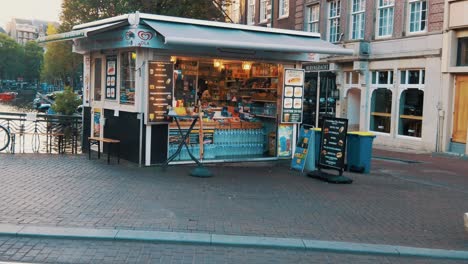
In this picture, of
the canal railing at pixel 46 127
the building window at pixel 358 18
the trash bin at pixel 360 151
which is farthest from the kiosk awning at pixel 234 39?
the building window at pixel 358 18

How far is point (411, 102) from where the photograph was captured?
20.1 meters

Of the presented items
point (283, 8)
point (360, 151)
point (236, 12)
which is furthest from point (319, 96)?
point (236, 12)

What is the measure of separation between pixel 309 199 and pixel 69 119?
8160 millimetres

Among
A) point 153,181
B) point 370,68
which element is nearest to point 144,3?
point 370,68

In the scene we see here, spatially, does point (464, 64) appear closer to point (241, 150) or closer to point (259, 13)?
point (241, 150)

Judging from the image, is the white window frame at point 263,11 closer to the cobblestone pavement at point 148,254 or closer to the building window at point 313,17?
the building window at point 313,17

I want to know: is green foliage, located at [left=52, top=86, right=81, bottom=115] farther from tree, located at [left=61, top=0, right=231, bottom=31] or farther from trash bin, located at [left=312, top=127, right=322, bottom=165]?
trash bin, located at [left=312, top=127, right=322, bottom=165]

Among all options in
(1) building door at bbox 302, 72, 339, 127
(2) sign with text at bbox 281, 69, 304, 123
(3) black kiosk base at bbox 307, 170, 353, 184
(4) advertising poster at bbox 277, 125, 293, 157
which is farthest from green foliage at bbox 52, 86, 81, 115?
(3) black kiosk base at bbox 307, 170, 353, 184

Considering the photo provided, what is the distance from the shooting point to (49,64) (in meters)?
62.0

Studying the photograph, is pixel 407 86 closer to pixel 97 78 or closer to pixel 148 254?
pixel 97 78

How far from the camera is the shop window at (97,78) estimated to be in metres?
14.1

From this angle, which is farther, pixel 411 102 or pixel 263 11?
pixel 263 11

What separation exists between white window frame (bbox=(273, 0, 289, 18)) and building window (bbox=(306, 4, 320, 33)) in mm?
2665

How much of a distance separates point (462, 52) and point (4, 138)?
14.7 meters
